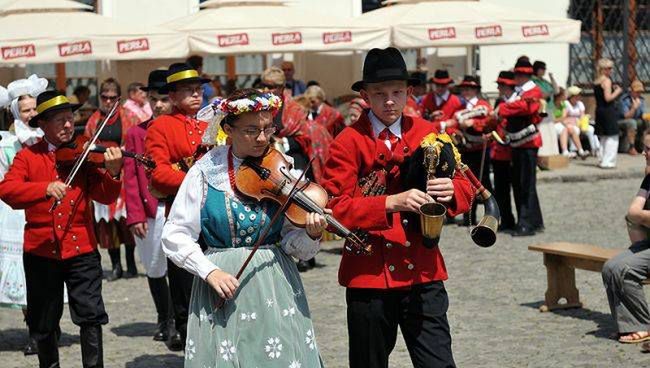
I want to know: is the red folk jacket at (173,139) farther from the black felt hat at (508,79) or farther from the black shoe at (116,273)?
the black felt hat at (508,79)

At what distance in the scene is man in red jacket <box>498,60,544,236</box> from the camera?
14523 millimetres

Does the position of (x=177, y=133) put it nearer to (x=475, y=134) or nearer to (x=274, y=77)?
(x=274, y=77)

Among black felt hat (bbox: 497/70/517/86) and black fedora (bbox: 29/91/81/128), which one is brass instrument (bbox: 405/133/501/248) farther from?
black felt hat (bbox: 497/70/517/86)

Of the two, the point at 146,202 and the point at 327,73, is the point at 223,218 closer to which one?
the point at 146,202

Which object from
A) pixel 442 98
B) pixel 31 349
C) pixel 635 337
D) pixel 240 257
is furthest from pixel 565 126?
pixel 240 257

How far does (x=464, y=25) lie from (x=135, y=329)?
9.23 metres

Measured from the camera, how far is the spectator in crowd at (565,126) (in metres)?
22.2

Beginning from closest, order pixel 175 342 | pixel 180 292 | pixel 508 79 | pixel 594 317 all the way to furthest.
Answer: pixel 180 292
pixel 175 342
pixel 594 317
pixel 508 79

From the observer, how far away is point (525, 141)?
1470 centimetres

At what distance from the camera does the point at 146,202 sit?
931cm

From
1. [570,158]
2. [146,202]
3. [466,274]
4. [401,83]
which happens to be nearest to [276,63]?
[570,158]

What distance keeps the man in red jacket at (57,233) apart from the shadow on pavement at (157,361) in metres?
0.93

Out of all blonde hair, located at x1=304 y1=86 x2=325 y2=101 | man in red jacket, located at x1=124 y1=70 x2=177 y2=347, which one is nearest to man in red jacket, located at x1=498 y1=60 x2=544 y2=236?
blonde hair, located at x1=304 y1=86 x2=325 y2=101

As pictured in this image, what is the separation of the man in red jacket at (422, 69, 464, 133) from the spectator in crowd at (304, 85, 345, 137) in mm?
2028
